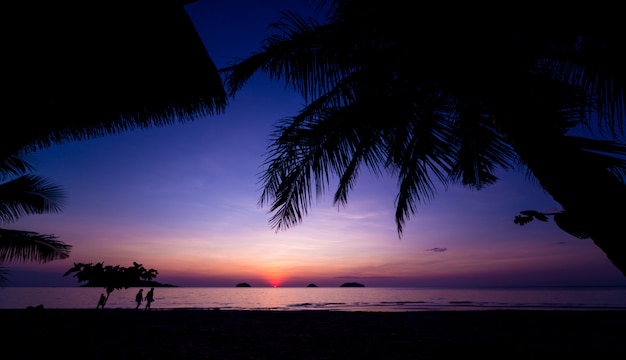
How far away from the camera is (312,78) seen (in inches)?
109

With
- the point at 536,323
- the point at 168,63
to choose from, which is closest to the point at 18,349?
the point at 168,63

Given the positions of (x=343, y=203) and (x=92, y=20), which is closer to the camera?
(x=92, y=20)

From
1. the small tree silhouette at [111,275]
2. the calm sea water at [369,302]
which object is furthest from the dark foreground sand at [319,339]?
the calm sea water at [369,302]

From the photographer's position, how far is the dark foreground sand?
7008 mm

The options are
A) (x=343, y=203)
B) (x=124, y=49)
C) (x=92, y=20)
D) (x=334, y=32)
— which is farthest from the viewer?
(x=343, y=203)

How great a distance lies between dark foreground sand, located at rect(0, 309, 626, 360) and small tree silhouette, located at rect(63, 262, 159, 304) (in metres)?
3.02

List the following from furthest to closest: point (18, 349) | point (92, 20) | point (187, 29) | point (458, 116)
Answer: point (18, 349), point (458, 116), point (187, 29), point (92, 20)

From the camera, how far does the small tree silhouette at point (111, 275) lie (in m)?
16.5

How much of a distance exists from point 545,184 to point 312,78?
2010 mm

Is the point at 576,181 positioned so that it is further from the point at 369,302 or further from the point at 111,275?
the point at 369,302

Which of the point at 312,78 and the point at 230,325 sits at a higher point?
the point at 312,78

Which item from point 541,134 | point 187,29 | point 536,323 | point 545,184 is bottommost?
point 536,323

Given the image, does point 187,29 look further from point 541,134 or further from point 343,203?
point 343,203

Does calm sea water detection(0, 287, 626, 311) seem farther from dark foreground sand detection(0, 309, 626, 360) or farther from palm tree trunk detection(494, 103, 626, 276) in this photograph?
palm tree trunk detection(494, 103, 626, 276)
